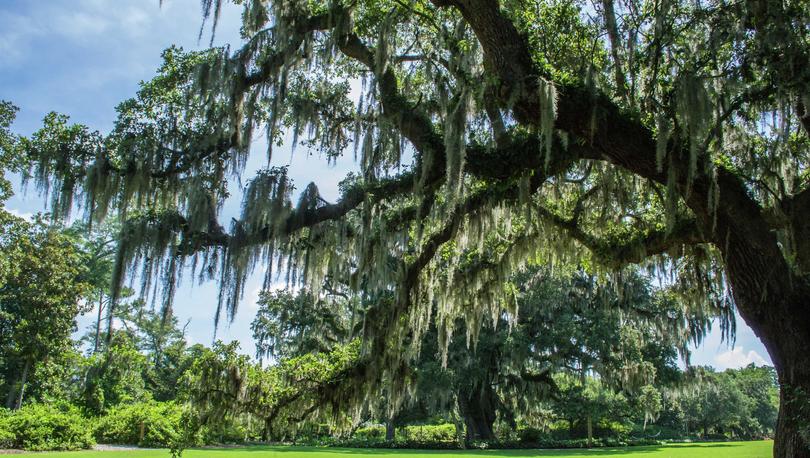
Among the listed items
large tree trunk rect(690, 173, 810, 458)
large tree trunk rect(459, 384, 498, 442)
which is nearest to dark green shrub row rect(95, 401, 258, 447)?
large tree trunk rect(459, 384, 498, 442)

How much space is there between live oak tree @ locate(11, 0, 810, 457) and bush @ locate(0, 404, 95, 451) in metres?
11.3

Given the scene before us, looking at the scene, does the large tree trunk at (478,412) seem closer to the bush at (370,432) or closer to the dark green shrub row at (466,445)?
the dark green shrub row at (466,445)

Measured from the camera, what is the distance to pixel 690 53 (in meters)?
6.18

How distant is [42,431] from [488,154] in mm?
14620

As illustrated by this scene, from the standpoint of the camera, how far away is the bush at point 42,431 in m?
14.3

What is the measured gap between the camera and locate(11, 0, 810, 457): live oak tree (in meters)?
5.17

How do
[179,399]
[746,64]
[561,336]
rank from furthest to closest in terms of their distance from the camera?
[561,336] < [179,399] < [746,64]

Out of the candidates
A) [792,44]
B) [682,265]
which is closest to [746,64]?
[792,44]

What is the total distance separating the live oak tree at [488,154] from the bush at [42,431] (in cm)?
1129

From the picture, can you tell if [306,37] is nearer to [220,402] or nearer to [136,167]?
[136,167]

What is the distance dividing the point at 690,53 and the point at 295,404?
616 centimetres

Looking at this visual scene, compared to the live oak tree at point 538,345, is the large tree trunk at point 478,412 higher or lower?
lower

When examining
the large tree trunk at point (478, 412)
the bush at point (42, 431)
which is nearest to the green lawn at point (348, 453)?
the bush at point (42, 431)

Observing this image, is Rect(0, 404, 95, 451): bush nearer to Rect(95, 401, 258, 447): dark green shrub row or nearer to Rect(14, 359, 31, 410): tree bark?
Rect(95, 401, 258, 447): dark green shrub row
